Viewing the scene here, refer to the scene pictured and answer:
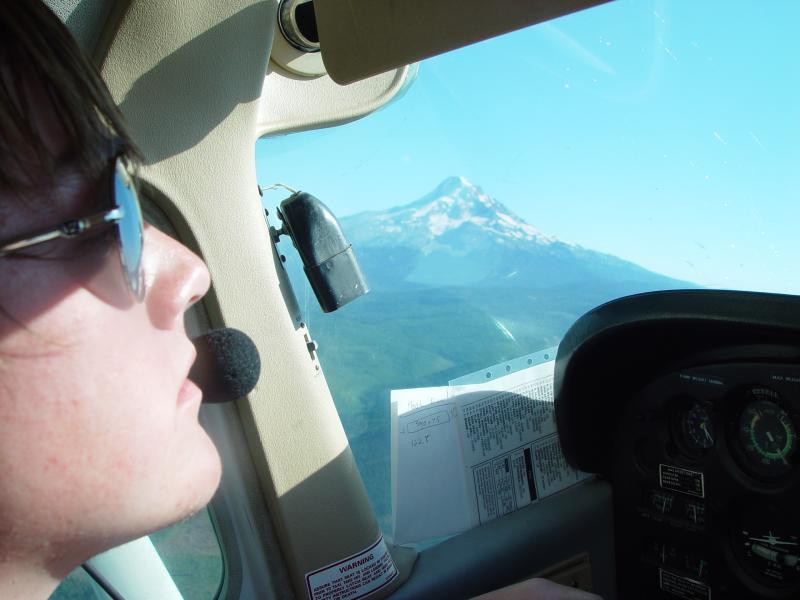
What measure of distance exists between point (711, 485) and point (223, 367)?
1101 mm

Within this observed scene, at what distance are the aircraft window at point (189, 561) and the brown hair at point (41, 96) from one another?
884 mm

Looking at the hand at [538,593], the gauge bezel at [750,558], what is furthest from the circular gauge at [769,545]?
the hand at [538,593]

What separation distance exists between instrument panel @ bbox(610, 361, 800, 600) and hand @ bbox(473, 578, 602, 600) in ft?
1.25

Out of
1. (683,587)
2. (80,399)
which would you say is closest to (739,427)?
(683,587)

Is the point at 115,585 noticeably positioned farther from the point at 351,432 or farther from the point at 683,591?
the point at 683,591

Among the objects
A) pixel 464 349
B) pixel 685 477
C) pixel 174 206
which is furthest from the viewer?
pixel 464 349

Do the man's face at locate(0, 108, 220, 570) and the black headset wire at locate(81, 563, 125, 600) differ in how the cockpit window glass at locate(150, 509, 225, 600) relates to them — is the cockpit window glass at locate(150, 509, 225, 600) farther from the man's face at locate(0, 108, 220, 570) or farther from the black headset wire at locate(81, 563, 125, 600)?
the man's face at locate(0, 108, 220, 570)

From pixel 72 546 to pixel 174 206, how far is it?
652 millimetres

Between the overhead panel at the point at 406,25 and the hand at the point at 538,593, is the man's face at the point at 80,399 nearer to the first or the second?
the overhead panel at the point at 406,25

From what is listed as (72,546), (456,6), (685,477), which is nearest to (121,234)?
(72,546)

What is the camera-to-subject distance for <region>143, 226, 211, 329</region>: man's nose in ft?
2.77

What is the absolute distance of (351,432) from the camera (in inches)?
59.6

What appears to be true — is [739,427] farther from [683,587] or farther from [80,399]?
[80,399]

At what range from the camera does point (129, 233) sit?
769mm
